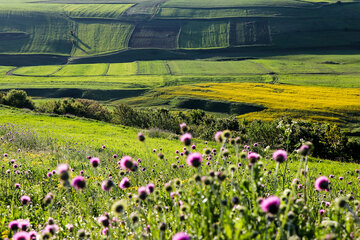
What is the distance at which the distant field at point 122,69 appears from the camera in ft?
328

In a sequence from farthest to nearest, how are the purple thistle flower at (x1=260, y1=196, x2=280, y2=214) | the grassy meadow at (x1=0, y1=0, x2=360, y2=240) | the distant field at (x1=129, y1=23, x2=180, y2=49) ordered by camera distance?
the distant field at (x1=129, y1=23, x2=180, y2=49) < the grassy meadow at (x1=0, y1=0, x2=360, y2=240) < the purple thistle flower at (x1=260, y1=196, x2=280, y2=214)

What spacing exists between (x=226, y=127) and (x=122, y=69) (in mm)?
78463

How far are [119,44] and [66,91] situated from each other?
196 feet

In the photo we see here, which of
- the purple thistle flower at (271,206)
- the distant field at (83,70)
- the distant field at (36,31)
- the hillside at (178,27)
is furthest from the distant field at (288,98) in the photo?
the distant field at (36,31)

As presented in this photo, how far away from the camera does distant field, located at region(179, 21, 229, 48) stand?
134 metres

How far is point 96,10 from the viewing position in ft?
543

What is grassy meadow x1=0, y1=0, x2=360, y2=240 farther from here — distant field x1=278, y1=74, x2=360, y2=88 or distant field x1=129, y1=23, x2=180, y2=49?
distant field x1=129, y1=23, x2=180, y2=49

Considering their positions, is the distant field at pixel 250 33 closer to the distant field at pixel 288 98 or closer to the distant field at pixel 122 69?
the distant field at pixel 122 69

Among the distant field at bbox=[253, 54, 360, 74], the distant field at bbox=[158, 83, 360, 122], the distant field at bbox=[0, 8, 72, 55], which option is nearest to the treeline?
the distant field at bbox=[158, 83, 360, 122]

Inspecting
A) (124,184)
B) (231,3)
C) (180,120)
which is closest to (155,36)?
(231,3)

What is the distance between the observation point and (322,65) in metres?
105

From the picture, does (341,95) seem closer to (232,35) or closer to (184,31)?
(232,35)

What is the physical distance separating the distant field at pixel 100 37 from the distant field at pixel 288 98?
6504cm

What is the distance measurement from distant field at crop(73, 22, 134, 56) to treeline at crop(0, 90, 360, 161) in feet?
271
